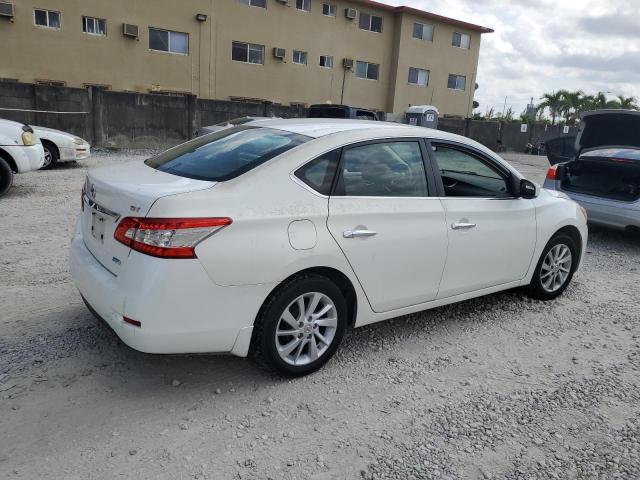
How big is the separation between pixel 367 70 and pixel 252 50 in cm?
764

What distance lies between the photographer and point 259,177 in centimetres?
311

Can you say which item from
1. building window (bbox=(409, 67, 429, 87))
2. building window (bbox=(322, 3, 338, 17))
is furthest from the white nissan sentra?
building window (bbox=(409, 67, 429, 87))

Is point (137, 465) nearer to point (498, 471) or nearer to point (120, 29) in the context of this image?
point (498, 471)

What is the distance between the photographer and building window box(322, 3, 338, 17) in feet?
94.4

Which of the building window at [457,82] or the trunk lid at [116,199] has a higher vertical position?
the building window at [457,82]

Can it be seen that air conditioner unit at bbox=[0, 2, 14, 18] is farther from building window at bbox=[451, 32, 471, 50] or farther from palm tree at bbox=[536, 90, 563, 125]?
palm tree at bbox=[536, 90, 563, 125]

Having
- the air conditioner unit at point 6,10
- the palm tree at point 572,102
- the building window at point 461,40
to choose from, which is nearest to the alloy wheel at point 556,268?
the air conditioner unit at point 6,10

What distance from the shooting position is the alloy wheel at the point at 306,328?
10.6ft

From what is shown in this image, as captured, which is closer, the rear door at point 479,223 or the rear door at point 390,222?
the rear door at point 390,222

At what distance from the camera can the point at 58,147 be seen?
11.6 meters

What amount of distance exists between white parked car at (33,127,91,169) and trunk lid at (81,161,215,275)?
914cm

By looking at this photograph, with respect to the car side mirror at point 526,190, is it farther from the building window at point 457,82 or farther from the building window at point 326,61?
the building window at point 457,82

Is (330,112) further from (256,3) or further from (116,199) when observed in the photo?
(256,3)

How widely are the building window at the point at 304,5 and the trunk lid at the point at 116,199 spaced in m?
27.2
